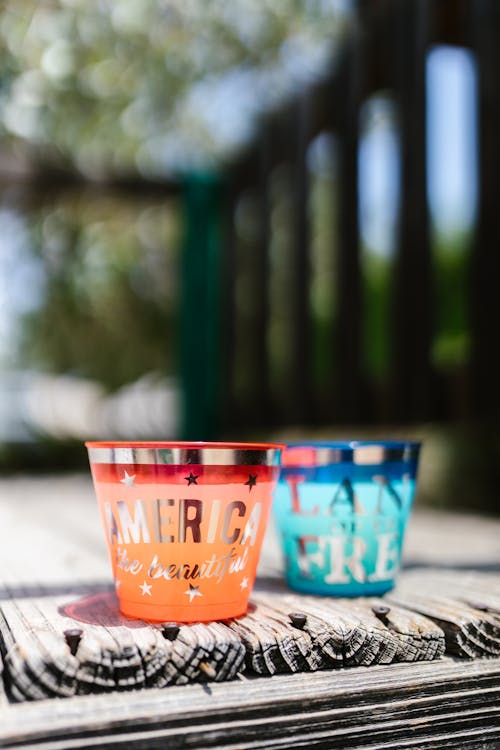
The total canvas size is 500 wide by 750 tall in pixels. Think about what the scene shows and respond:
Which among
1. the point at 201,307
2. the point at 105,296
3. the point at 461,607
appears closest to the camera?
the point at 461,607

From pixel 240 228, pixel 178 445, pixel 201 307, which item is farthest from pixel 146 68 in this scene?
pixel 178 445

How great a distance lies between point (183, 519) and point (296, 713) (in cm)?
20

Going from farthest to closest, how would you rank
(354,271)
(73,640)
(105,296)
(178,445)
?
(105,296), (354,271), (178,445), (73,640)

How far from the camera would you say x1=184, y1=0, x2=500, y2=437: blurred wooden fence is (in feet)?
7.34

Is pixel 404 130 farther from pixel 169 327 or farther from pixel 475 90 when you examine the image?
pixel 169 327

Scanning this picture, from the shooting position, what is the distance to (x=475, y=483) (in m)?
2.20

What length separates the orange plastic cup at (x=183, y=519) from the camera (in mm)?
771

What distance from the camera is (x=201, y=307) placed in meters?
3.79

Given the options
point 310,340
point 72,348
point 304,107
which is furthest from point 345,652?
point 72,348

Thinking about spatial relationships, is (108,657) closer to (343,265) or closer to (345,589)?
(345,589)

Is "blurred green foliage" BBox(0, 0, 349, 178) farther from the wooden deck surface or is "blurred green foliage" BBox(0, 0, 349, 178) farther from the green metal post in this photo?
the wooden deck surface

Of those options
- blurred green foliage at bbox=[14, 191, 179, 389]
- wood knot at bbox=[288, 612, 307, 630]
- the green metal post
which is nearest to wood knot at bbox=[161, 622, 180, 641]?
wood knot at bbox=[288, 612, 307, 630]

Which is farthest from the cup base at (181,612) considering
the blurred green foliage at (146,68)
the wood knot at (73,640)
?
the blurred green foliage at (146,68)

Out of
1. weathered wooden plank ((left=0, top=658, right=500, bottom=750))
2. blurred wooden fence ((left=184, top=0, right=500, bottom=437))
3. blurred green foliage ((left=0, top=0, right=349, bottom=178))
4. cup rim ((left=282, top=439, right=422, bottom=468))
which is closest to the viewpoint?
weathered wooden plank ((left=0, top=658, right=500, bottom=750))
